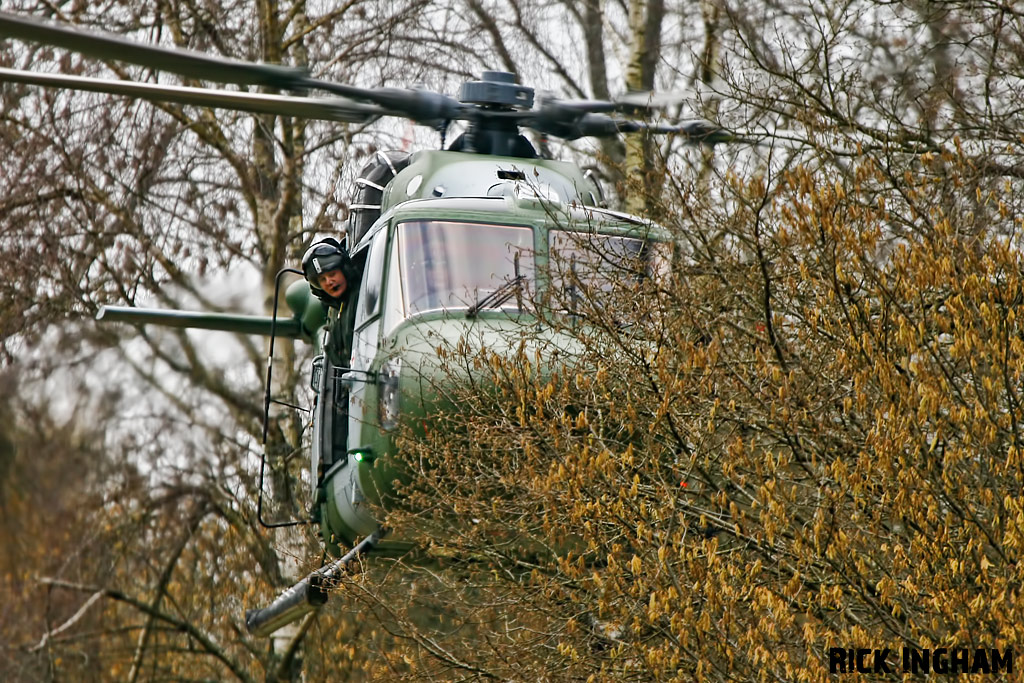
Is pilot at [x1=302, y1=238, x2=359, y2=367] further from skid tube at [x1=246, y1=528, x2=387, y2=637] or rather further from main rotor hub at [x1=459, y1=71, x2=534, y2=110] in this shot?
skid tube at [x1=246, y1=528, x2=387, y2=637]

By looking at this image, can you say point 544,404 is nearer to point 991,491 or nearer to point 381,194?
point 991,491

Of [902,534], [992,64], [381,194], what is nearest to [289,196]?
[381,194]

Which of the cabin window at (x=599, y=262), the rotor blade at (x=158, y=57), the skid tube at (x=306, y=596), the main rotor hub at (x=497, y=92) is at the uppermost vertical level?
the rotor blade at (x=158, y=57)

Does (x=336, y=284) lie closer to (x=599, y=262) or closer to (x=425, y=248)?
(x=425, y=248)

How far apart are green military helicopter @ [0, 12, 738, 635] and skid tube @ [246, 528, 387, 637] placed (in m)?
0.02

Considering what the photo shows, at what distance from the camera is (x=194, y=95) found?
7.96 m

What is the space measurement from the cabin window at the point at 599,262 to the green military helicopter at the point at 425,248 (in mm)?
25

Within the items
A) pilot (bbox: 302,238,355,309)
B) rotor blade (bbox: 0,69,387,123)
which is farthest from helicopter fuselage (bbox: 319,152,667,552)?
rotor blade (bbox: 0,69,387,123)

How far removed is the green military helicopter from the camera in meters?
9.40

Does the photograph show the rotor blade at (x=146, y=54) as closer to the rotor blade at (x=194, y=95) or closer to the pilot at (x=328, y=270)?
the rotor blade at (x=194, y=95)

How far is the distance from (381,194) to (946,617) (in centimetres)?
581

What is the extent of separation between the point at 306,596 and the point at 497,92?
3424mm

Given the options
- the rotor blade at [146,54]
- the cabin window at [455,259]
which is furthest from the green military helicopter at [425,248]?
the rotor blade at [146,54]

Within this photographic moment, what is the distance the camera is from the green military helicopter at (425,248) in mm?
9398
